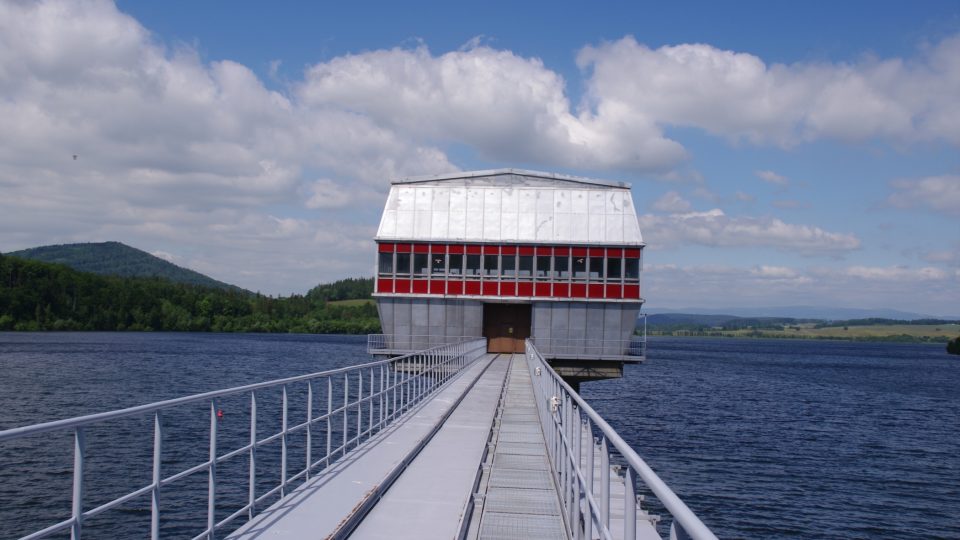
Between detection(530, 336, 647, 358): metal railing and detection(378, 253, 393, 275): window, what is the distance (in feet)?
23.6

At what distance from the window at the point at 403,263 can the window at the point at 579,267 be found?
755 cm

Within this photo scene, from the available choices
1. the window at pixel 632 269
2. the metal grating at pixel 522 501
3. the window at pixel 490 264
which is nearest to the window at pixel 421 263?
the window at pixel 490 264

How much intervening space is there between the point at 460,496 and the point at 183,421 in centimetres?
2109

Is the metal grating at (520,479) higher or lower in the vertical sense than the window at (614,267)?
lower

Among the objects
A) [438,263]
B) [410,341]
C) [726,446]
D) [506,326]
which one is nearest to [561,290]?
[438,263]

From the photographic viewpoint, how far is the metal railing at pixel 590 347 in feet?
115

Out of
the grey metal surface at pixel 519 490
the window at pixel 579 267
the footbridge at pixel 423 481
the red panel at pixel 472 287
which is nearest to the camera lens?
the footbridge at pixel 423 481

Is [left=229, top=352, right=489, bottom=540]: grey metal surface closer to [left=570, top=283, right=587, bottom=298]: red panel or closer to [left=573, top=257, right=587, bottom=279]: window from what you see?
[left=570, top=283, right=587, bottom=298]: red panel

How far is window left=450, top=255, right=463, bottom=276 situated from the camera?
36.5m

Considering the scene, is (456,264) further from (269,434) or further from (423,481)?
(423,481)

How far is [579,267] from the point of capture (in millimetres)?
36219

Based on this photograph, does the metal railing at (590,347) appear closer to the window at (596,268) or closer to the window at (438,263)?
the window at (596,268)

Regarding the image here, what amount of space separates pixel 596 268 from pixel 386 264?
9.48 metres

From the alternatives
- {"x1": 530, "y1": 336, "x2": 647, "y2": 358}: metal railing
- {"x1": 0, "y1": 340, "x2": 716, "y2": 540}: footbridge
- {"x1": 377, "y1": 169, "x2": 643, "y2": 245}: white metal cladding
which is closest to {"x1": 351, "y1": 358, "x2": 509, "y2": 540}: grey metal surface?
{"x1": 0, "y1": 340, "x2": 716, "y2": 540}: footbridge
